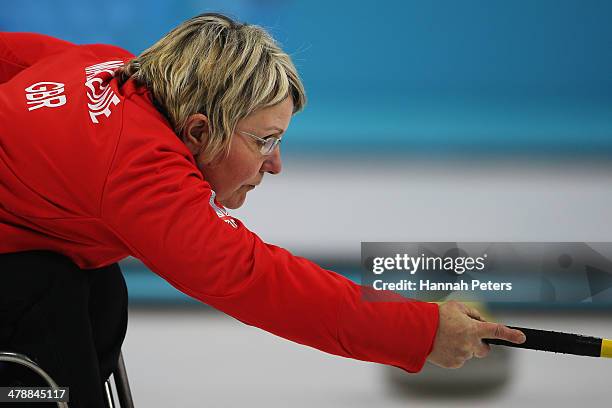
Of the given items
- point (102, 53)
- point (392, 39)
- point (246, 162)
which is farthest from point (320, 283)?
point (392, 39)

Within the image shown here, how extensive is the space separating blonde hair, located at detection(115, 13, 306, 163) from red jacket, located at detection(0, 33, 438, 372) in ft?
0.13

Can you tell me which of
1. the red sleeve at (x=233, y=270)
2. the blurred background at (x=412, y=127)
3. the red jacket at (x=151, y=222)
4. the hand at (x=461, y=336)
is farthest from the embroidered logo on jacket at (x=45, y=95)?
the blurred background at (x=412, y=127)

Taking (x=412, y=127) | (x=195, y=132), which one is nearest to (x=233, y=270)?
(x=195, y=132)

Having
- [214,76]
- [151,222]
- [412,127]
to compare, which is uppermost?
[412,127]

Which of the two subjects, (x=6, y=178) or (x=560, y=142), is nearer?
(x=6, y=178)

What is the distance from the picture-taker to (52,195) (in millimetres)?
1297

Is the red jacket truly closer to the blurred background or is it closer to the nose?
the nose

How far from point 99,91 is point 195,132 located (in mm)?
152

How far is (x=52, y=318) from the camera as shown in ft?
4.25

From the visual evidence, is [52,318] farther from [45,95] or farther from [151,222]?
[45,95]

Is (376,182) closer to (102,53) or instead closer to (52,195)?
(102,53)

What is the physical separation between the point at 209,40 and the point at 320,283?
0.40 metres

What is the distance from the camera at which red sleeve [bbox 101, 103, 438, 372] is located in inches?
47.8

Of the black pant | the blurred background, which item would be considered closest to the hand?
the black pant
